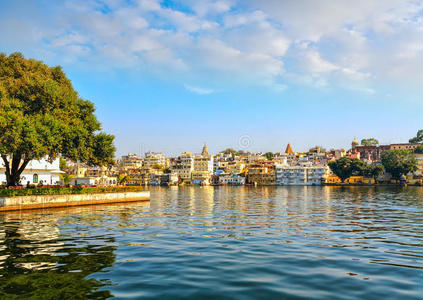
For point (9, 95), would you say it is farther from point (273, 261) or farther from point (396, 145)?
point (396, 145)

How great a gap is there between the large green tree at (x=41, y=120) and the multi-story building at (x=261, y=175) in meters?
125

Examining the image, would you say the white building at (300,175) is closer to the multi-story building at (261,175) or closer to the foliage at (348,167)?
the multi-story building at (261,175)

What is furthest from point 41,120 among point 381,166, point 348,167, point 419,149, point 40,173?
point 419,149

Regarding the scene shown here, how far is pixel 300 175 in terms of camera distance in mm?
155750

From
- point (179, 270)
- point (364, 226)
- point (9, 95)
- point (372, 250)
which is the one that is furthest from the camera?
point (9, 95)

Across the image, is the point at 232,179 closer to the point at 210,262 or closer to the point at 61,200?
the point at 61,200

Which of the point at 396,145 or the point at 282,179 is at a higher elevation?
the point at 396,145

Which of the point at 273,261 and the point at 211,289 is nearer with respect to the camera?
the point at 211,289

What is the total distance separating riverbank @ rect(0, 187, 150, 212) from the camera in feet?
94.9

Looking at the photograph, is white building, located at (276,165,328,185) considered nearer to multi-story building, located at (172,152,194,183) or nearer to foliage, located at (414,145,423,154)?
multi-story building, located at (172,152,194,183)

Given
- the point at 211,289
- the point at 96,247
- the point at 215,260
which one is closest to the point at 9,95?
the point at 96,247

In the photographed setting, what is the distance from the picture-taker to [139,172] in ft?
587

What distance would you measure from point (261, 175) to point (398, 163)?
192ft

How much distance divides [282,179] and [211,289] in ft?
505
